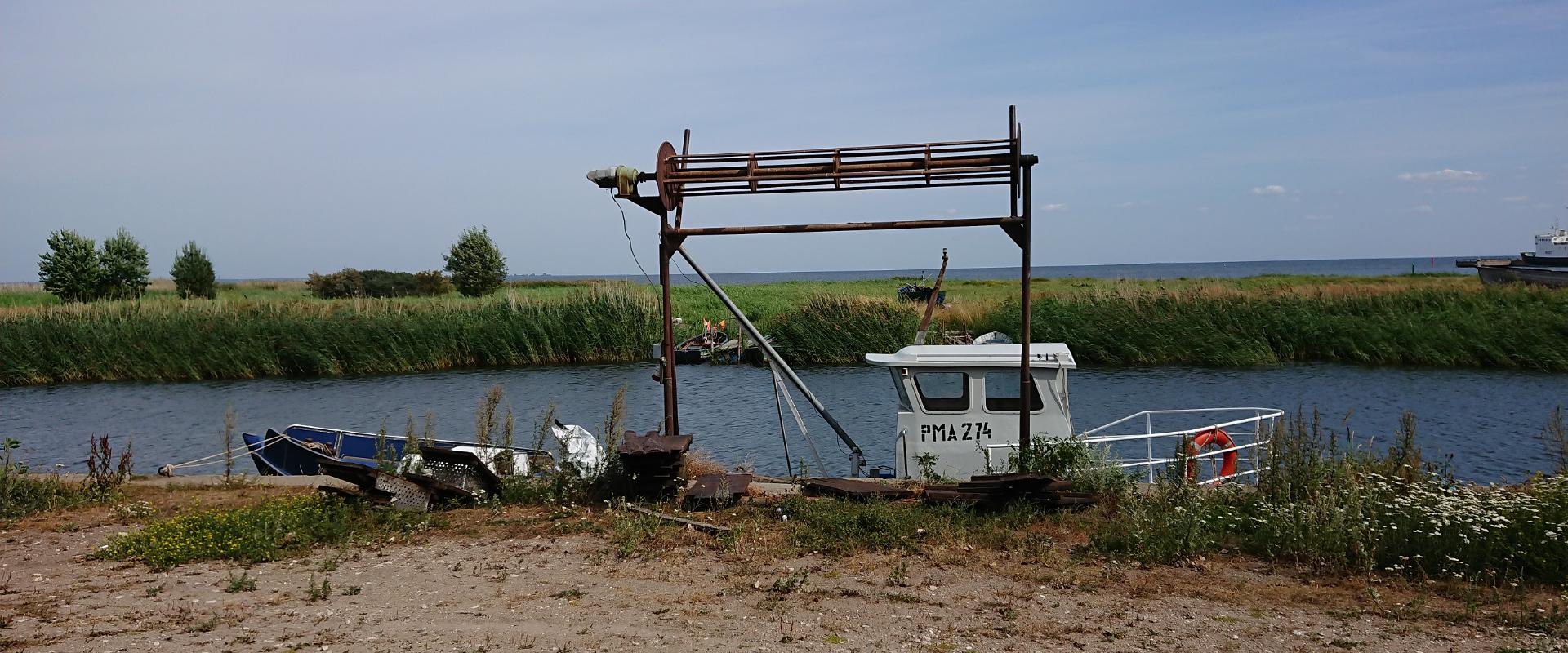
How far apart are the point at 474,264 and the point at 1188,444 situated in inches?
2117

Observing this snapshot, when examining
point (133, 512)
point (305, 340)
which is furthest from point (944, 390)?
point (305, 340)

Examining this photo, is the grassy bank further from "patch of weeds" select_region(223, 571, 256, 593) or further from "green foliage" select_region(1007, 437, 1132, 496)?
"patch of weeds" select_region(223, 571, 256, 593)

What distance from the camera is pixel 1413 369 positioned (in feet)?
91.7

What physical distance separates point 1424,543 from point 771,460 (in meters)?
11.3

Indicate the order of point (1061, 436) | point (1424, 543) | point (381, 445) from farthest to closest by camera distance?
point (1061, 436)
point (381, 445)
point (1424, 543)

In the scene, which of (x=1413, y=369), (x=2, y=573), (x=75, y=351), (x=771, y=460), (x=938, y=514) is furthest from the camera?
(x=75, y=351)

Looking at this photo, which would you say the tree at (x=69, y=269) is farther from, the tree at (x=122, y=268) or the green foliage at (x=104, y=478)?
the green foliage at (x=104, y=478)

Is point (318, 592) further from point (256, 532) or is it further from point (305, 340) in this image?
point (305, 340)

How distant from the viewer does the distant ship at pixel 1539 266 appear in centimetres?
4250

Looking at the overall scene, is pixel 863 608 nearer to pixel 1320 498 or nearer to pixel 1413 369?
pixel 1320 498

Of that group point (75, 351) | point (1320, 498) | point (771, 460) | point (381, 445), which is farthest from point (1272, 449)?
point (75, 351)

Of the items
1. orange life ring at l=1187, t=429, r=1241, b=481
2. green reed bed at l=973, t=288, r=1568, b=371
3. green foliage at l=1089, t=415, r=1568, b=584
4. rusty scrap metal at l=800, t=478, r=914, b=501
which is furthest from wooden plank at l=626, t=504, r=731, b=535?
green reed bed at l=973, t=288, r=1568, b=371

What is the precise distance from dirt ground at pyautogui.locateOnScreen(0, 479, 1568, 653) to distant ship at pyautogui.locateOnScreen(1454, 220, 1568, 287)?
3799 centimetres

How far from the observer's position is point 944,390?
37.3ft
